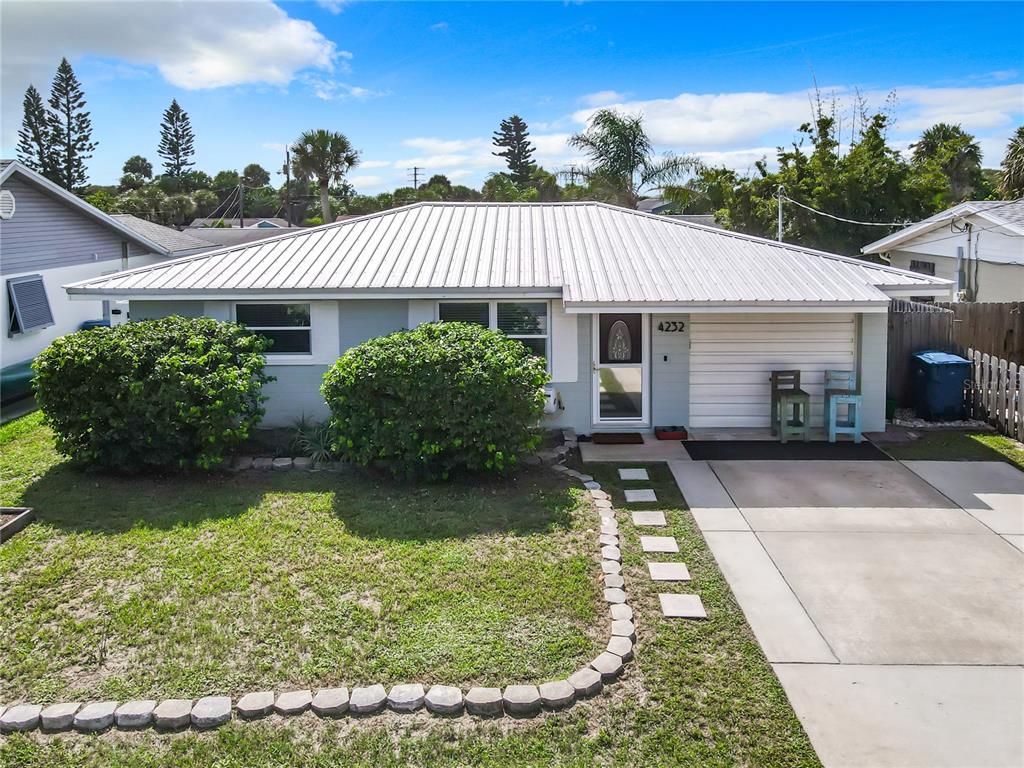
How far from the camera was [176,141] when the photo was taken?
61094 mm

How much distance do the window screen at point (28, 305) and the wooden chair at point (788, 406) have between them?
48.4 ft

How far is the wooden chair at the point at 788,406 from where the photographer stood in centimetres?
1147

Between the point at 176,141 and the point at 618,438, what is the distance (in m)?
59.5

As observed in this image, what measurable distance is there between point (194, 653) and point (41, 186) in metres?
15.8

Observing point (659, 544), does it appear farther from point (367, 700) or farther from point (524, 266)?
point (524, 266)

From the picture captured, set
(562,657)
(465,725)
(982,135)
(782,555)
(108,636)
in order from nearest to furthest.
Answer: (465,725)
(562,657)
(108,636)
(782,555)
(982,135)

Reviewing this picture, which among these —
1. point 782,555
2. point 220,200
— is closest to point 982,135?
point 782,555

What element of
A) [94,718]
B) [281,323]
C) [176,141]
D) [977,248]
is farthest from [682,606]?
[176,141]

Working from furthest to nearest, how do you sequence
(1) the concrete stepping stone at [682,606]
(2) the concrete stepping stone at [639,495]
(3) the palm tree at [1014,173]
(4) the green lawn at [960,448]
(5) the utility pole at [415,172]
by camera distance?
(5) the utility pole at [415,172] → (3) the palm tree at [1014,173] → (4) the green lawn at [960,448] → (2) the concrete stepping stone at [639,495] → (1) the concrete stepping stone at [682,606]

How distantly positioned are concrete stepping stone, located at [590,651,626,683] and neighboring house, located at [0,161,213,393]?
12.2m

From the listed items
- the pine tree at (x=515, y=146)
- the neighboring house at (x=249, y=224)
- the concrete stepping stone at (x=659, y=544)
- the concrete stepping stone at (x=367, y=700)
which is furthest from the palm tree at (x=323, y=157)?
the concrete stepping stone at (x=367, y=700)

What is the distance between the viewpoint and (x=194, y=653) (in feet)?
19.4

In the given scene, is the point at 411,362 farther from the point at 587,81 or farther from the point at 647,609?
the point at 587,81

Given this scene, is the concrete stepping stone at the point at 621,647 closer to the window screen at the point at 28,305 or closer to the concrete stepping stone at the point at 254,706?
the concrete stepping stone at the point at 254,706
